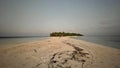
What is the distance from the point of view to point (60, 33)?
194ft

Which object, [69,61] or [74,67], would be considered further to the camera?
[69,61]

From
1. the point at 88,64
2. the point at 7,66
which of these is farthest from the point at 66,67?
the point at 7,66

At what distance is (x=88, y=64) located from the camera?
15.7 feet

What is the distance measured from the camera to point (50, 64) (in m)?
4.77

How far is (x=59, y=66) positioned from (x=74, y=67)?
62cm

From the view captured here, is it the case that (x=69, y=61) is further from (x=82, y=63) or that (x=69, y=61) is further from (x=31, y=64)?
(x=31, y=64)

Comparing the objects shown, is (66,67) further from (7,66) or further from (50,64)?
(7,66)

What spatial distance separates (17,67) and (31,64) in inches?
23.1

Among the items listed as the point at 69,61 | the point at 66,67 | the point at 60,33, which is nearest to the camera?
the point at 66,67

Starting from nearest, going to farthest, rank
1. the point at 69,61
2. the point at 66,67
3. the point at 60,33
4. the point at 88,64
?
the point at 66,67 < the point at 88,64 < the point at 69,61 < the point at 60,33

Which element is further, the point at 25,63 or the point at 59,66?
the point at 25,63

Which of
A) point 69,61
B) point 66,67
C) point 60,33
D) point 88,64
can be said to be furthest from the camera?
point 60,33

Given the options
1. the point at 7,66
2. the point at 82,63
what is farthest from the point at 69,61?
the point at 7,66

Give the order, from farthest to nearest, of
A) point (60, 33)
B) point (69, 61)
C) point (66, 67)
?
point (60, 33) < point (69, 61) < point (66, 67)
